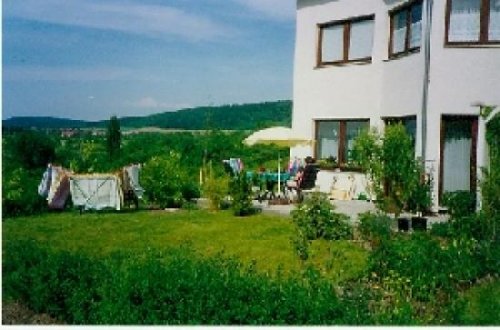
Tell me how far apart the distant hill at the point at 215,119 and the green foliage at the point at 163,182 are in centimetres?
98

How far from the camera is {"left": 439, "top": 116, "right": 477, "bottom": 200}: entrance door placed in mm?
14805

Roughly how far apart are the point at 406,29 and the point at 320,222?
654 cm

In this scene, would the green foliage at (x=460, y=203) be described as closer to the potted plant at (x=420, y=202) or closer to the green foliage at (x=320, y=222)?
the potted plant at (x=420, y=202)

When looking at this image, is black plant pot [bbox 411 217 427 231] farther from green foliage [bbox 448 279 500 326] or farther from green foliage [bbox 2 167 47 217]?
green foliage [bbox 2 167 47 217]

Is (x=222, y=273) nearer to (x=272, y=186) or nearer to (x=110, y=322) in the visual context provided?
(x=110, y=322)

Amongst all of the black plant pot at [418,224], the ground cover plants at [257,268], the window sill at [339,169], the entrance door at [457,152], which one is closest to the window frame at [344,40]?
the window sill at [339,169]

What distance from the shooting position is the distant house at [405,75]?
47.7 feet

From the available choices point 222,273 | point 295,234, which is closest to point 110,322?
point 222,273

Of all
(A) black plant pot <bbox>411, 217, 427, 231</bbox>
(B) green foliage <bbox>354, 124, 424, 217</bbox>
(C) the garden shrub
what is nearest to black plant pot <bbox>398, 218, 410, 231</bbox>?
(A) black plant pot <bbox>411, 217, 427, 231</bbox>

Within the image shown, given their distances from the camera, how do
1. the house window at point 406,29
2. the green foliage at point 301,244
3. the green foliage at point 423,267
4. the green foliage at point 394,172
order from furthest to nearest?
1. the house window at point 406,29
2. the green foliage at point 394,172
3. the green foliage at point 301,244
4. the green foliage at point 423,267

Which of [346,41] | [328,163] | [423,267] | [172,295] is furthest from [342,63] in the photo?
[172,295]

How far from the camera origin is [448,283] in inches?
350

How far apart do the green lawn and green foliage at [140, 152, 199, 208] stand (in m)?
1.08

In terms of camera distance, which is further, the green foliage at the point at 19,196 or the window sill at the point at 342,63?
the window sill at the point at 342,63
